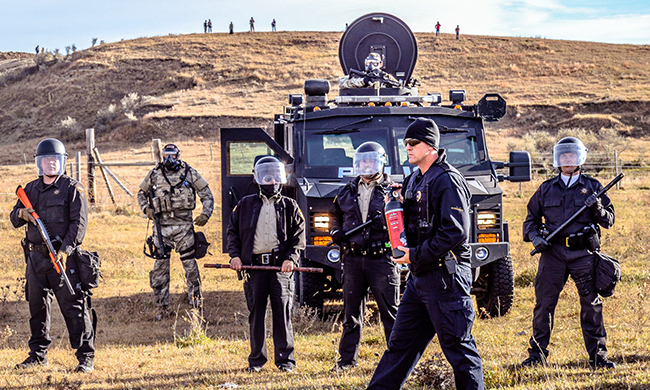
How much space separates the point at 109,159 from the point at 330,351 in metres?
29.8

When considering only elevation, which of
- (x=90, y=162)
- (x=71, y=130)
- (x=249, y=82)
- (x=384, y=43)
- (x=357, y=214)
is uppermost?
(x=249, y=82)

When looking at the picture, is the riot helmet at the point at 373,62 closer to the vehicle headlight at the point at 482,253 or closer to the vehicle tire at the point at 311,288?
the vehicle tire at the point at 311,288

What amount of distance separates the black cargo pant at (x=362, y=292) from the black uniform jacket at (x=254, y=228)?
1.58 ft

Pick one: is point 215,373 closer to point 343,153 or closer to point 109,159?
point 343,153

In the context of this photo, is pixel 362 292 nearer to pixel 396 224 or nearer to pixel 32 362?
pixel 396 224

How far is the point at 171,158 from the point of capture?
8.66 metres

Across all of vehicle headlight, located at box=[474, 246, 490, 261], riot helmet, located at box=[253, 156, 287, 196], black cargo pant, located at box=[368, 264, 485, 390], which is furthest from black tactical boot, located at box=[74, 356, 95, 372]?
vehicle headlight, located at box=[474, 246, 490, 261]

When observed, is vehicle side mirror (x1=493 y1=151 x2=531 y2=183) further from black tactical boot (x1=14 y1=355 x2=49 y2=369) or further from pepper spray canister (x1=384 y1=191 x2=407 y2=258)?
black tactical boot (x1=14 y1=355 x2=49 y2=369)

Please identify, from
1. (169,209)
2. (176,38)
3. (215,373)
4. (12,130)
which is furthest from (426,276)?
(176,38)

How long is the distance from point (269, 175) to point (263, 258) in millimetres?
709

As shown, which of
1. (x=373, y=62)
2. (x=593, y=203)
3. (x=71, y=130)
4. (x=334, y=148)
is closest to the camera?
(x=593, y=203)

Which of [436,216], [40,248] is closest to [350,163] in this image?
[40,248]

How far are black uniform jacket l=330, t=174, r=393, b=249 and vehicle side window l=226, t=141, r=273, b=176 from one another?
2258mm

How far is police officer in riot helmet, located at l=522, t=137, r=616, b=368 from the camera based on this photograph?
5.70 meters
